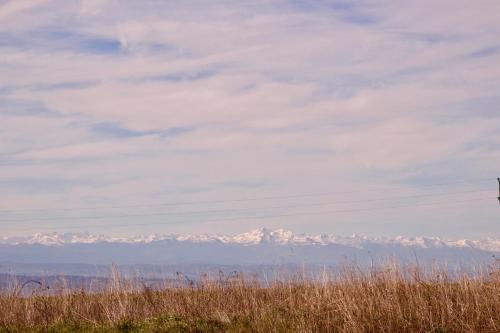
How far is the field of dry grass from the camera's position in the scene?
19422mm

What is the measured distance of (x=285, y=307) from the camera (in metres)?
22.5

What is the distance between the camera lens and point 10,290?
89.9 ft

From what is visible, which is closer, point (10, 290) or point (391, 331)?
point (391, 331)

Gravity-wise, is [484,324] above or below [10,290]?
below

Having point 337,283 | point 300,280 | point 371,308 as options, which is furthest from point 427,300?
point 300,280

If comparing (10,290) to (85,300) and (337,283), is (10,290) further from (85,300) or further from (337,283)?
(337,283)

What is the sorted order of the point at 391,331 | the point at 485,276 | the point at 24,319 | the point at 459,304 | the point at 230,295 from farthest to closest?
the point at 230,295
the point at 24,319
the point at 485,276
the point at 459,304
the point at 391,331

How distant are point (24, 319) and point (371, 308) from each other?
1150cm

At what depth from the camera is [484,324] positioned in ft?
62.8

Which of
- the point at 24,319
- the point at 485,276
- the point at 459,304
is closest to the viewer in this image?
the point at 459,304

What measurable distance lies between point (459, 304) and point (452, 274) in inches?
151

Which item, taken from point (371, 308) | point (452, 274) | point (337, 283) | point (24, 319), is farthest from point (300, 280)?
point (24, 319)

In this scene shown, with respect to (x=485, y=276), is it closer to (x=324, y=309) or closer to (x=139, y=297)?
(x=324, y=309)

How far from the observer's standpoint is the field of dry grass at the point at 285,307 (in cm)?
1942
